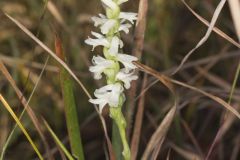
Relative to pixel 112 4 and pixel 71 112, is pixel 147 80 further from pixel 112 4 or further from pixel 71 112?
pixel 112 4

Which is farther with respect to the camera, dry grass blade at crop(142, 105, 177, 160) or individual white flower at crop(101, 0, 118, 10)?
dry grass blade at crop(142, 105, 177, 160)

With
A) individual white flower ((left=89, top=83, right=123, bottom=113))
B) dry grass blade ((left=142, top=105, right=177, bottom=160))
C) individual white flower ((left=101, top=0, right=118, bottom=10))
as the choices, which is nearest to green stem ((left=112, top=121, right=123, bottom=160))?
dry grass blade ((left=142, top=105, right=177, bottom=160))

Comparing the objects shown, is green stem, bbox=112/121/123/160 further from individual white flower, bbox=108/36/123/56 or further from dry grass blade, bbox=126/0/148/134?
individual white flower, bbox=108/36/123/56

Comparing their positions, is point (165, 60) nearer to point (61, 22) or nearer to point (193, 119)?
point (193, 119)

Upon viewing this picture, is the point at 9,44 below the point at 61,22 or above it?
below

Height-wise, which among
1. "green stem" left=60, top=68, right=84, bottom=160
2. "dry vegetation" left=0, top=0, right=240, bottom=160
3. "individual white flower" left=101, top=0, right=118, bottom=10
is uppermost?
"individual white flower" left=101, top=0, right=118, bottom=10

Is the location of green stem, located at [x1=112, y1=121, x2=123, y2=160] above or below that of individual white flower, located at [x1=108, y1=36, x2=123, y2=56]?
below

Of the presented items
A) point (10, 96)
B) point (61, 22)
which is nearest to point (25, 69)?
point (10, 96)
